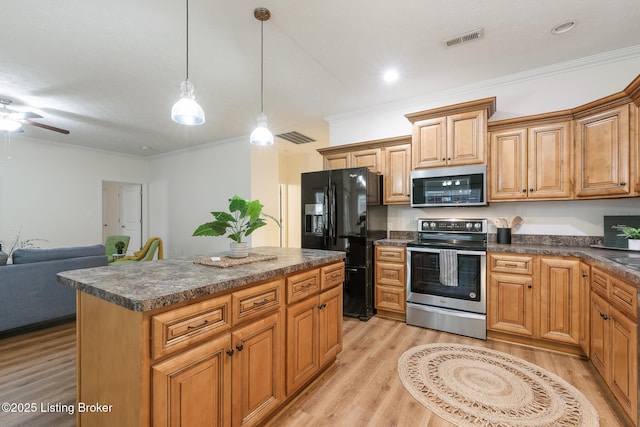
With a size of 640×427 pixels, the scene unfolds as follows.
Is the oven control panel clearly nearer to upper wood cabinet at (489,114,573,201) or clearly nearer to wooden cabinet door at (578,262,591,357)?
→ upper wood cabinet at (489,114,573,201)

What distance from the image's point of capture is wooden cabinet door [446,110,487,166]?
117 inches

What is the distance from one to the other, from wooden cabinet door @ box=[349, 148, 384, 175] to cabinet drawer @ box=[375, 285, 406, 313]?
148 cm

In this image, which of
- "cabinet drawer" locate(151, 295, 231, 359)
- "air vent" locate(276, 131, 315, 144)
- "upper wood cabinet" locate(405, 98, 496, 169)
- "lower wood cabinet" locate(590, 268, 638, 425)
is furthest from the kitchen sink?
"air vent" locate(276, 131, 315, 144)

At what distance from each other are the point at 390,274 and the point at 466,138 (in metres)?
1.73

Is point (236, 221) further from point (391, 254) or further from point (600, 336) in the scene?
point (600, 336)

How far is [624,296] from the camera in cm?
164

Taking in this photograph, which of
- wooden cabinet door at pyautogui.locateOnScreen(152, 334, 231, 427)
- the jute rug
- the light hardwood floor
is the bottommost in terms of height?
the light hardwood floor

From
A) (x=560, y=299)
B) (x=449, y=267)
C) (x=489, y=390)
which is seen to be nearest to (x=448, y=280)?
(x=449, y=267)

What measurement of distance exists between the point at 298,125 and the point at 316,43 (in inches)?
89.4

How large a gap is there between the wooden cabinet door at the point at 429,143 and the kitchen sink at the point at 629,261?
1.62 m

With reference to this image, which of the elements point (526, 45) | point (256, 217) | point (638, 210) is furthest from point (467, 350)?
point (526, 45)

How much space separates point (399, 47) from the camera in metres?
2.62

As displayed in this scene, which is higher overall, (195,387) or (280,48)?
(280,48)

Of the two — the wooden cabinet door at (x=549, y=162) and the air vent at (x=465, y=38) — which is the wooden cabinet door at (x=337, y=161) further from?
the wooden cabinet door at (x=549, y=162)
